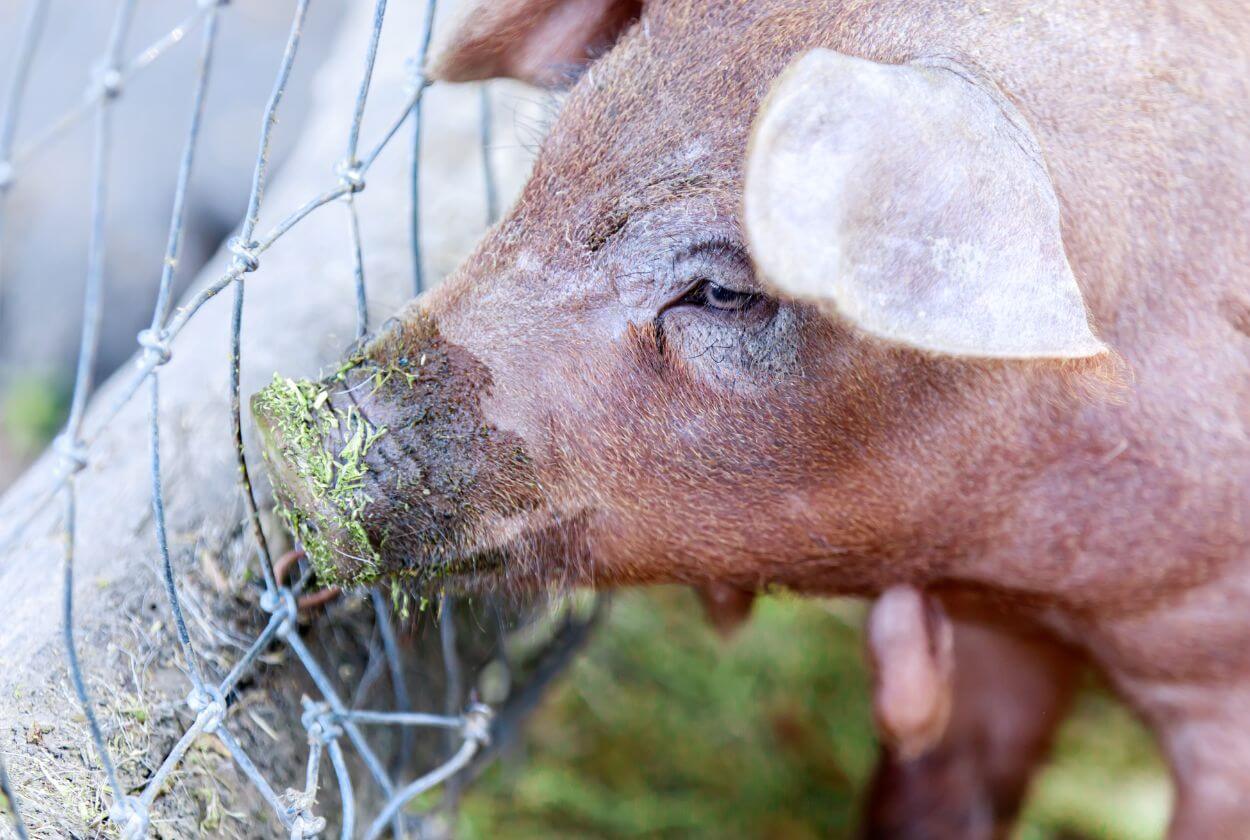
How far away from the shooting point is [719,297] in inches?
62.9

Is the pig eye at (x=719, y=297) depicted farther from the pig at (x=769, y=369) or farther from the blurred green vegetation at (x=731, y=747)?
the blurred green vegetation at (x=731, y=747)

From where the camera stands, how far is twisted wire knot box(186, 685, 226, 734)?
1.53 m

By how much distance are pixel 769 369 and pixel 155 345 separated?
2.47ft

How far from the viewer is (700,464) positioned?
1.69 metres

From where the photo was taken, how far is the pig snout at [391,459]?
1.65 meters

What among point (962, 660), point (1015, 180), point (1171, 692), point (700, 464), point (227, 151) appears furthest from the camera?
point (227, 151)

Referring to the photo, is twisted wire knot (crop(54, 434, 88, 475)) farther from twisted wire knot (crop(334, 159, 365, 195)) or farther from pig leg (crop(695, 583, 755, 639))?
pig leg (crop(695, 583, 755, 639))

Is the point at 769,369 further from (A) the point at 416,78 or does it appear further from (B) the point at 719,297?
(A) the point at 416,78

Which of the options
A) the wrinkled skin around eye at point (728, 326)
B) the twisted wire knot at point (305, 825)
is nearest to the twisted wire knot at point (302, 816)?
the twisted wire knot at point (305, 825)

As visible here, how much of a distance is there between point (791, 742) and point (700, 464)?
1916 mm

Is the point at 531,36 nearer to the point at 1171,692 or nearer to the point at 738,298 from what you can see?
the point at 738,298

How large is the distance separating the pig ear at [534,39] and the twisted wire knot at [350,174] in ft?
0.90

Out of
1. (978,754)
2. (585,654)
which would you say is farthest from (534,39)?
(978,754)

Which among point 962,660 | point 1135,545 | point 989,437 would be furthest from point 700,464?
point 962,660
